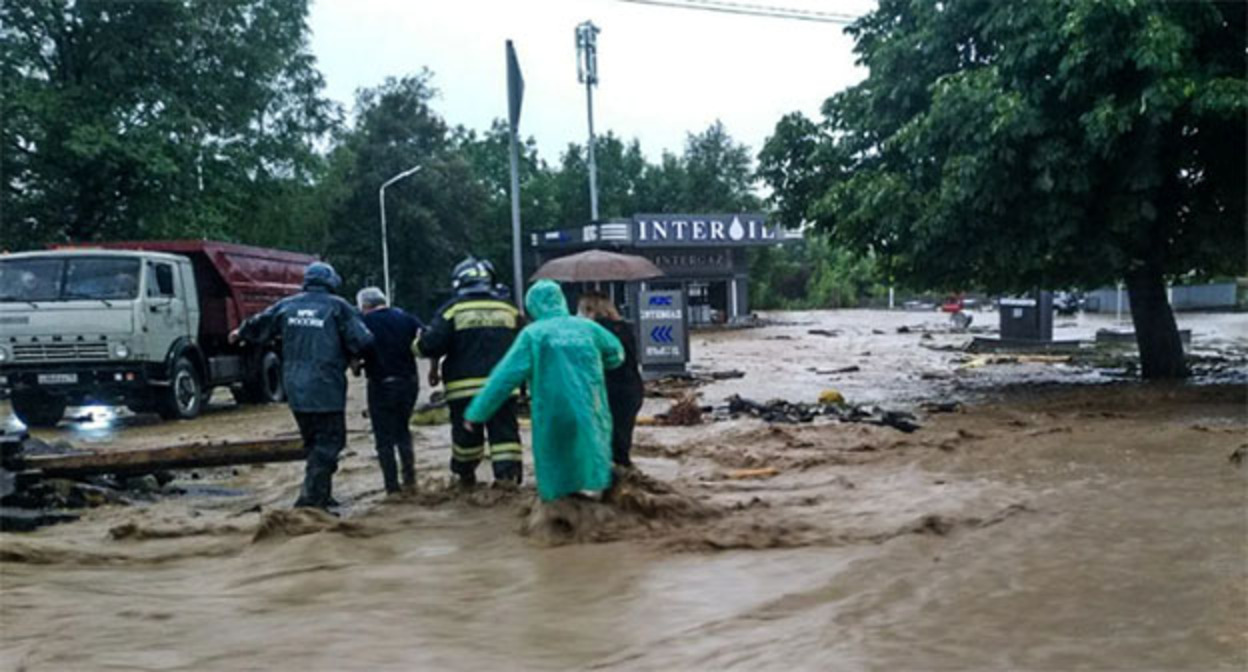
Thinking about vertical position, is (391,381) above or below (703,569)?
above

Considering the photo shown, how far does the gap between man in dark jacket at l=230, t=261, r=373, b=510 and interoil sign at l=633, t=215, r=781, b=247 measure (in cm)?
3906

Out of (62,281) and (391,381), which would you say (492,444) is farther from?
(62,281)

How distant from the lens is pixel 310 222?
4556cm

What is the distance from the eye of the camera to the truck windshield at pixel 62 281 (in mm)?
13602

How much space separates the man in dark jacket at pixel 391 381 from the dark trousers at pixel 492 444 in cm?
57

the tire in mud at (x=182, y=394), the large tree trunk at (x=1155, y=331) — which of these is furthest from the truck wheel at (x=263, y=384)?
the large tree trunk at (x=1155, y=331)

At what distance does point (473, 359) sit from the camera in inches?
300

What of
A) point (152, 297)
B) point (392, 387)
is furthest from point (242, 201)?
point (392, 387)

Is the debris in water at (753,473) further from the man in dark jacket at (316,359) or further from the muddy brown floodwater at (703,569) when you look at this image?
the man in dark jacket at (316,359)

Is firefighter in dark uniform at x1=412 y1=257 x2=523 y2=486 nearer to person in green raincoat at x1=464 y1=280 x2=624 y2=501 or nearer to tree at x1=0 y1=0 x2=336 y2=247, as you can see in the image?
person in green raincoat at x1=464 y1=280 x2=624 y2=501

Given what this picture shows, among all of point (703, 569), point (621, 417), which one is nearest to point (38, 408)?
point (621, 417)

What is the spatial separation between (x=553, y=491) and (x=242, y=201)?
2569cm

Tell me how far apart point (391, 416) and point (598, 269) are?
8370 millimetres

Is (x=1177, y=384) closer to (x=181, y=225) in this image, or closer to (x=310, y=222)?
(x=181, y=225)
